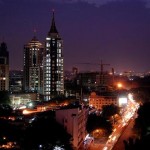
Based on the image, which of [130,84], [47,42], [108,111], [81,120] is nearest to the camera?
[81,120]

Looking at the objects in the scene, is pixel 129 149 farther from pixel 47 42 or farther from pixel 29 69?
pixel 29 69

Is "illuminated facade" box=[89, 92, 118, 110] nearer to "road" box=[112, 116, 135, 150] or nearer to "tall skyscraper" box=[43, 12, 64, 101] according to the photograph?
"tall skyscraper" box=[43, 12, 64, 101]

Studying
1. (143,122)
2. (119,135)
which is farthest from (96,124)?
(143,122)

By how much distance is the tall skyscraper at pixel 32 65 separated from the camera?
97.8ft

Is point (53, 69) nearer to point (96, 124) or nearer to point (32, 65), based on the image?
point (32, 65)

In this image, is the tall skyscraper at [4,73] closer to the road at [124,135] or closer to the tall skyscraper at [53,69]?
the tall skyscraper at [53,69]

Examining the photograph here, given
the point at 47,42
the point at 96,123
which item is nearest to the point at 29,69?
the point at 47,42

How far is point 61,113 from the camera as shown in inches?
462

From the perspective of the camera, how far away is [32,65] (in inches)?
1218

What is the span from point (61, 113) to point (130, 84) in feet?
105

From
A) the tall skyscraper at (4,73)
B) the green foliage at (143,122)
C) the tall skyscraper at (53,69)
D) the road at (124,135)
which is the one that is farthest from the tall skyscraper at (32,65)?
the green foliage at (143,122)

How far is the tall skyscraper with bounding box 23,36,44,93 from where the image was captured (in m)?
29.8

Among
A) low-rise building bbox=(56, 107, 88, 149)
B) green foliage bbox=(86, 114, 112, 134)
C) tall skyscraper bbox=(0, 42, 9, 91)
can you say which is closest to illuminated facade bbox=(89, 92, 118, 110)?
tall skyscraper bbox=(0, 42, 9, 91)

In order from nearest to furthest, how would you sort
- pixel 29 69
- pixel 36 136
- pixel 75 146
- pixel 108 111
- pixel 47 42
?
pixel 36 136
pixel 75 146
pixel 108 111
pixel 47 42
pixel 29 69
